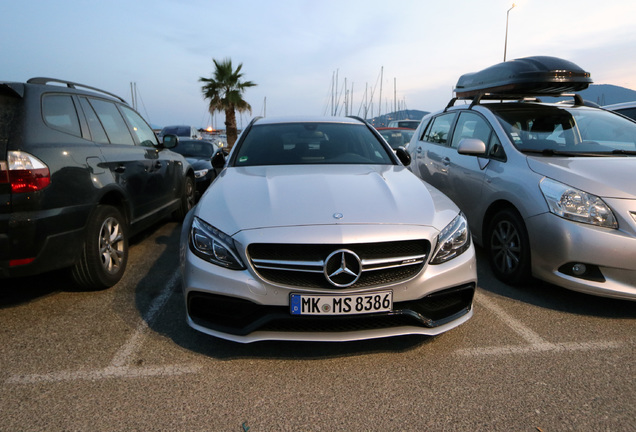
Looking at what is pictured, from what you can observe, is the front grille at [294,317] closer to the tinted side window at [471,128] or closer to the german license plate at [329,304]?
the german license plate at [329,304]

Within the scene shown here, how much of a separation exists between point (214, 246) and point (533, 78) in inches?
145

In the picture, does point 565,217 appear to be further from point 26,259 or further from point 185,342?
point 26,259

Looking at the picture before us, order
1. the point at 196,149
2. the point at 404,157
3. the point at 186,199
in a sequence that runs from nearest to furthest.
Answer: the point at 404,157
the point at 186,199
the point at 196,149

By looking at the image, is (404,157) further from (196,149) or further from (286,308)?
(196,149)

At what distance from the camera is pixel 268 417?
2027 mm

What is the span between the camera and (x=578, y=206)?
310 centimetres

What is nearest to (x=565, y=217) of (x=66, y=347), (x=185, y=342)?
(x=185, y=342)

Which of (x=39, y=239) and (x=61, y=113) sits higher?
(x=61, y=113)

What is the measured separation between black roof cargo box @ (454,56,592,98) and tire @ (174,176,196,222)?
3.99 meters

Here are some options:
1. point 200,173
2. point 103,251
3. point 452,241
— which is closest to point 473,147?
point 452,241

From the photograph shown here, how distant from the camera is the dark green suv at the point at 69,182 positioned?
269 cm

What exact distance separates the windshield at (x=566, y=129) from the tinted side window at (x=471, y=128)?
0.16 m

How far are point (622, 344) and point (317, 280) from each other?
202cm

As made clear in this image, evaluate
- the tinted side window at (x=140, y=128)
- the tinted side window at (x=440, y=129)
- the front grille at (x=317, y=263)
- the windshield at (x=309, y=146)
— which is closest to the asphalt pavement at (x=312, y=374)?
the front grille at (x=317, y=263)
